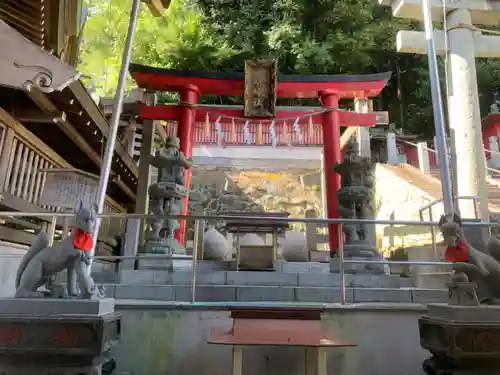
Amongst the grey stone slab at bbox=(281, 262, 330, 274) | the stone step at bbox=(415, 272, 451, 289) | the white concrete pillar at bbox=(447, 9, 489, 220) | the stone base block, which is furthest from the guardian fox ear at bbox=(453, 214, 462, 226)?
the stone base block

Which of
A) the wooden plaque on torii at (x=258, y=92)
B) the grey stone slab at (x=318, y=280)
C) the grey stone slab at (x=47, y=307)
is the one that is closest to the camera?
the grey stone slab at (x=47, y=307)

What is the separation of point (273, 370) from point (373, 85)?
834 centimetres

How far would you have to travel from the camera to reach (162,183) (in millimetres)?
6973

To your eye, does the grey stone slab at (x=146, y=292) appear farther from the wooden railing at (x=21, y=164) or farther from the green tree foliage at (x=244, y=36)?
the green tree foliage at (x=244, y=36)

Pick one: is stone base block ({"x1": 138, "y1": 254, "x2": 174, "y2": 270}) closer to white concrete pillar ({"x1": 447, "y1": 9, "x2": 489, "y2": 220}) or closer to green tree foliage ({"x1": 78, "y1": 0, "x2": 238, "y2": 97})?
white concrete pillar ({"x1": 447, "y1": 9, "x2": 489, "y2": 220})

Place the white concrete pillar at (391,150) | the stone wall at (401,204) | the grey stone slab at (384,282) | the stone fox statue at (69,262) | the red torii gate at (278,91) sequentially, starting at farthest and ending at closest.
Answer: the white concrete pillar at (391,150), the stone wall at (401,204), the red torii gate at (278,91), the grey stone slab at (384,282), the stone fox statue at (69,262)

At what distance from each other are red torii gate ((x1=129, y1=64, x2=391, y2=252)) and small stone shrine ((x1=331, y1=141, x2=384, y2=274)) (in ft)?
7.39

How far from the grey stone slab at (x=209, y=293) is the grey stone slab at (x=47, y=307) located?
79.3 inches

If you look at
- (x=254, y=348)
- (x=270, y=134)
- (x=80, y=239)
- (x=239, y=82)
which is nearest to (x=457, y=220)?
(x=254, y=348)

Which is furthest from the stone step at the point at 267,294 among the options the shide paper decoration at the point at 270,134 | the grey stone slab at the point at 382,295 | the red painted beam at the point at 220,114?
the shide paper decoration at the point at 270,134

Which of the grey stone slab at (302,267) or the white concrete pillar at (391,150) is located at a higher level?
the white concrete pillar at (391,150)

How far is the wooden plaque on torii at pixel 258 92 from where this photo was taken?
10094mm

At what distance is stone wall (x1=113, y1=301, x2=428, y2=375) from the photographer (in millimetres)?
3848

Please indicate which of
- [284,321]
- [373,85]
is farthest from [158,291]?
[373,85]
